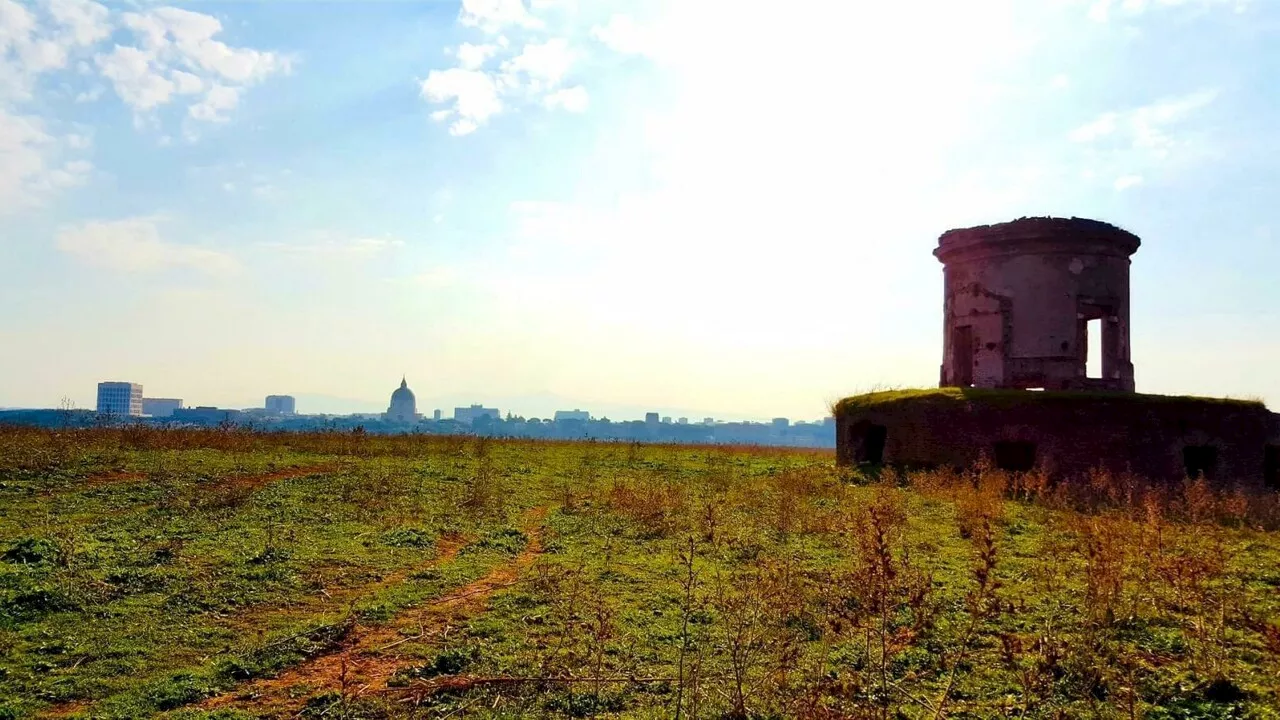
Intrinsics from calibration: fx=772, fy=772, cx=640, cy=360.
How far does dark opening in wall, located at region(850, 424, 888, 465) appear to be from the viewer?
1725cm

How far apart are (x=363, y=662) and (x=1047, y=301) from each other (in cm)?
1570

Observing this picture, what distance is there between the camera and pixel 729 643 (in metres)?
5.19

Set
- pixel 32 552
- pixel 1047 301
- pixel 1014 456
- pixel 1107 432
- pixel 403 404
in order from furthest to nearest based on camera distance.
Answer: pixel 403 404
pixel 1047 301
pixel 1014 456
pixel 1107 432
pixel 32 552

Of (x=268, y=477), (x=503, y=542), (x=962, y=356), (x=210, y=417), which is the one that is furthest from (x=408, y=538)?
(x=210, y=417)

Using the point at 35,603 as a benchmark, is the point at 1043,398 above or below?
above

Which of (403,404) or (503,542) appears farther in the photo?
(403,404)

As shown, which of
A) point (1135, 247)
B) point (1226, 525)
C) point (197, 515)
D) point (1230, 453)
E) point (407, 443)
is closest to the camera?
point (197, 515)

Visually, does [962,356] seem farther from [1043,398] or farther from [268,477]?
[268,477]

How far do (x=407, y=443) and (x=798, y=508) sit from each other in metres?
10.8

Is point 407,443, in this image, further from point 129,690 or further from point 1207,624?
point 1207,624

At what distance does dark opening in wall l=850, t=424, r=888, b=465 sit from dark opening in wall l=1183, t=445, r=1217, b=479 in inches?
220

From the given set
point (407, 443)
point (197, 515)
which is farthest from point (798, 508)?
point (407, 443)

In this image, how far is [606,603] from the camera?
636 cm

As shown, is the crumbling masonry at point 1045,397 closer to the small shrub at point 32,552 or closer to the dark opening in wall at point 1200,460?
the dark opening in wall at point 1200,460
